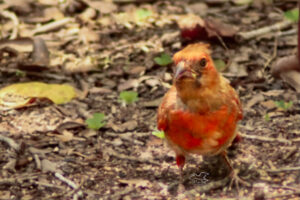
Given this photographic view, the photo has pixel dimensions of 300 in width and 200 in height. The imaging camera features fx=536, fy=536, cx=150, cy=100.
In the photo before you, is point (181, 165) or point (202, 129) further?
point (181, 165)

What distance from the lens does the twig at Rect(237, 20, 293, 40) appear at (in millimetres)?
5830

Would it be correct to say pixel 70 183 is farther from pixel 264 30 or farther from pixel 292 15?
pixel 292 15

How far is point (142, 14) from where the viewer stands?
6.38 meters

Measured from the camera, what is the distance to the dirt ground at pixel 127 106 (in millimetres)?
3838

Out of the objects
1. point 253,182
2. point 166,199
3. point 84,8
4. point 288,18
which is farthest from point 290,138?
point 84,8

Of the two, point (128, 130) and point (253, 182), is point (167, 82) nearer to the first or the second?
point (128, 130)

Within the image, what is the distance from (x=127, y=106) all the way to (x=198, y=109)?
4.72 feet

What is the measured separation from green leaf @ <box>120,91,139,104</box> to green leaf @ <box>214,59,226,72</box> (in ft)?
3.12

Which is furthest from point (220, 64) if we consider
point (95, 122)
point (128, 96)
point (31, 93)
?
point (31, 93)

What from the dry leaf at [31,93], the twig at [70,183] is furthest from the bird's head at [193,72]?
the dry leaf at [31,93]

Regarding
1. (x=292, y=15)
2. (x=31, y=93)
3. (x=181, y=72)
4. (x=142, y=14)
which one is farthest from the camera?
(x=142, y=14)

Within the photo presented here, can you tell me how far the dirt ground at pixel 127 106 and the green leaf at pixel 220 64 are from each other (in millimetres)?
81

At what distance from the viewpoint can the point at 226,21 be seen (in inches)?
247

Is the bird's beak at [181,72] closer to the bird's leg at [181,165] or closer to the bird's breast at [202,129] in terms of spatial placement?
the bird's breast at [202,129]
